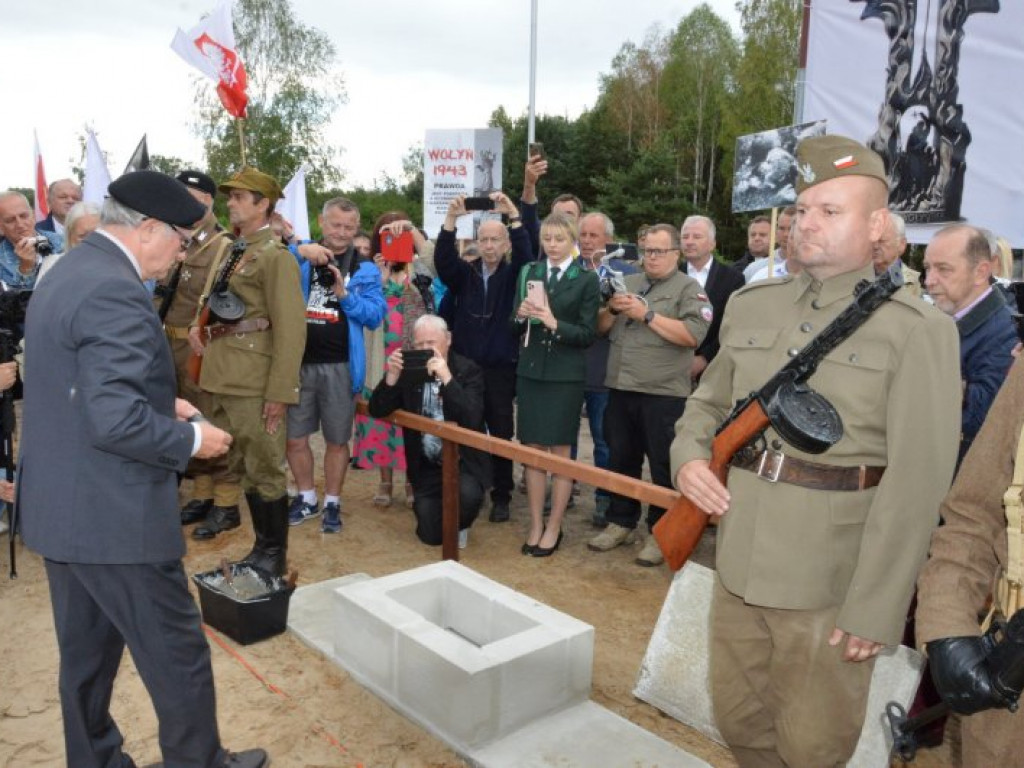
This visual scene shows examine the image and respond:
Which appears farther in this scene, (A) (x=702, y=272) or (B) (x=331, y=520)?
(A) (x=702, y=272)

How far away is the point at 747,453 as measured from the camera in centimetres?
231

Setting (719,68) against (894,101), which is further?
(719,68)

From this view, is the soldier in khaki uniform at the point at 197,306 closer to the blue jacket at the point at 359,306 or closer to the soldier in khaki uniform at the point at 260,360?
the soldier in khaki uniform at the point at 260,360

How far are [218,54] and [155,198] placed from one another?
15.2ft

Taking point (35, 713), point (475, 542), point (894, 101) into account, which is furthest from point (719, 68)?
point (35, 713)

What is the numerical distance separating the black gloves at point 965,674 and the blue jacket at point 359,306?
13.8 ft

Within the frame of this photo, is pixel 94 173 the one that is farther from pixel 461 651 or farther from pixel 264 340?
pixel 461 651

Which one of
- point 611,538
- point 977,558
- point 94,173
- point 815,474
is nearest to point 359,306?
point 611,538

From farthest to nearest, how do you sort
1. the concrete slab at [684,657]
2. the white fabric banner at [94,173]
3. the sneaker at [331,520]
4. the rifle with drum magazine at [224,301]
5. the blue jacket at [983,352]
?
1. the white fabric banner at [94,173]
2. the sneaker at [331,520]
3. the rifle with drum magazine at [224,301]
4. the blue jacket at [983,352]
5. the concrete slab at [684,657]

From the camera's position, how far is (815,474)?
2.18m

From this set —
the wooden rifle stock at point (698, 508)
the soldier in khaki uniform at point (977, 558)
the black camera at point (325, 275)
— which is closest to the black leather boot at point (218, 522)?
the black camera at point (325, 275)

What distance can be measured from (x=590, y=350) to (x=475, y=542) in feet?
6.07

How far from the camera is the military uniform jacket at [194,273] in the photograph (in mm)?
5023

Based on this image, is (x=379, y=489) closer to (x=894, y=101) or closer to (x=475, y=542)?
(x=475, y=542)
